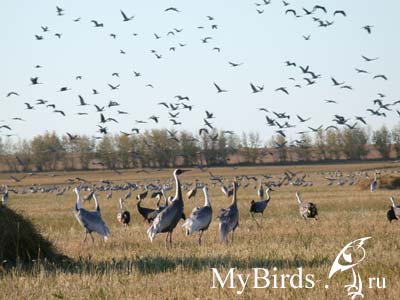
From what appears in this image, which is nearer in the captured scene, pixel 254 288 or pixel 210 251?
pixel 254 288

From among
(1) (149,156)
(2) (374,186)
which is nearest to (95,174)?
(1) (149,156)

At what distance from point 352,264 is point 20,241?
6559 mm

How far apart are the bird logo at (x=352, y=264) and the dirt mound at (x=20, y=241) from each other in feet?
18.3

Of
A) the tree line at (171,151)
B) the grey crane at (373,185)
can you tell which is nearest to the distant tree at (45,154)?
the tree line at (171,151)

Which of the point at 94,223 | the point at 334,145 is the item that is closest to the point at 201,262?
the point at 94,223

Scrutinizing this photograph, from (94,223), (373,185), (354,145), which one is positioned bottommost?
(94,223)

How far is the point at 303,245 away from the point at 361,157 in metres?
121

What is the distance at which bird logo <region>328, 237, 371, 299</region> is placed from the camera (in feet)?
34.8

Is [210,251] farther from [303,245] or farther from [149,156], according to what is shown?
[149,156]

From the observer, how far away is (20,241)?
14398 mm

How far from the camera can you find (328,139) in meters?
142

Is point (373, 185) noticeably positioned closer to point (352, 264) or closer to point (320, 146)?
point (352, 264)

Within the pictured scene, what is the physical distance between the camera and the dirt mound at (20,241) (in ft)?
46.2

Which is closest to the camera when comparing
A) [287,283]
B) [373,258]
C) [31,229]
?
[287,283]
